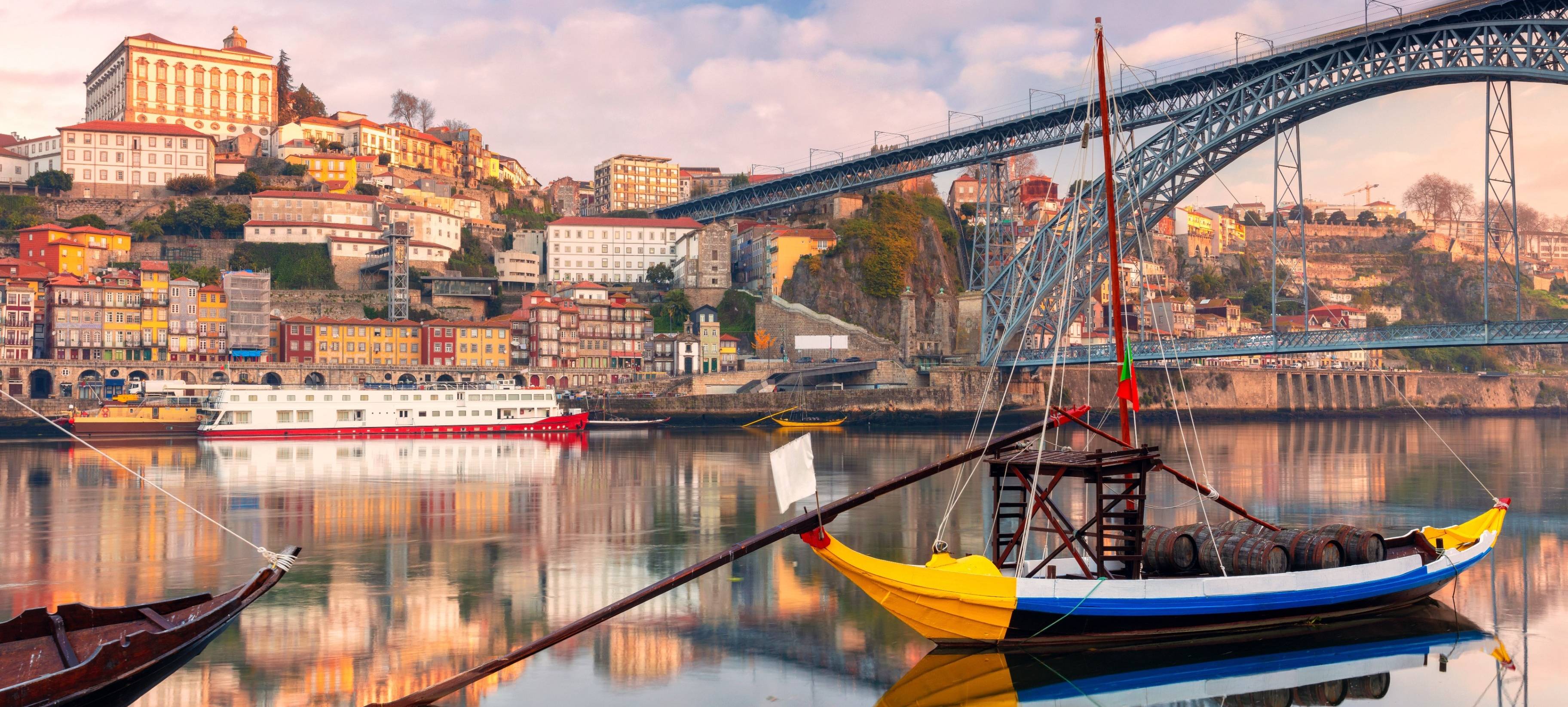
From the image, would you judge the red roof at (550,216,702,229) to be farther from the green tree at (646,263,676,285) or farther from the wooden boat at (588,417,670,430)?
the wooden boat at (588,417,670,430)

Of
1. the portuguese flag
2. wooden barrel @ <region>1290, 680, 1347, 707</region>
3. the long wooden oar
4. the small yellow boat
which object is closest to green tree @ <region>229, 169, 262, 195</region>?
the small yellow boat

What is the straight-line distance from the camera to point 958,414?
56375mm

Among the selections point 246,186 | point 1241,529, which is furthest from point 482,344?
point 1241,529

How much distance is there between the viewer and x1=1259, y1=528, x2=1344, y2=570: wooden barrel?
11273 millimetres

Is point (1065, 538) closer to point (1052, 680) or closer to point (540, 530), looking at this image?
point (1052, 680)

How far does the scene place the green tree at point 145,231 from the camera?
68562mm

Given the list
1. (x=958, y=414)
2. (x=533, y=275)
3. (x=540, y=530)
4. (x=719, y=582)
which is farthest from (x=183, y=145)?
(x=719, y=582)

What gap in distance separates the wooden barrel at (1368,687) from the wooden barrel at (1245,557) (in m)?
1.30

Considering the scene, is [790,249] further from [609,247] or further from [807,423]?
[807,423]

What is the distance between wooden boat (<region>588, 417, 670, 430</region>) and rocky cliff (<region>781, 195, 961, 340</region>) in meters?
17.9

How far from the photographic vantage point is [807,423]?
52.9 m

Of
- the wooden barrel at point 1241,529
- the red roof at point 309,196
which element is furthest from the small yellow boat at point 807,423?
the wooden barrel at point 1241,529

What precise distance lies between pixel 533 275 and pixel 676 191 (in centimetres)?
3094

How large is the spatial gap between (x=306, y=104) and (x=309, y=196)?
27819 millimetres
